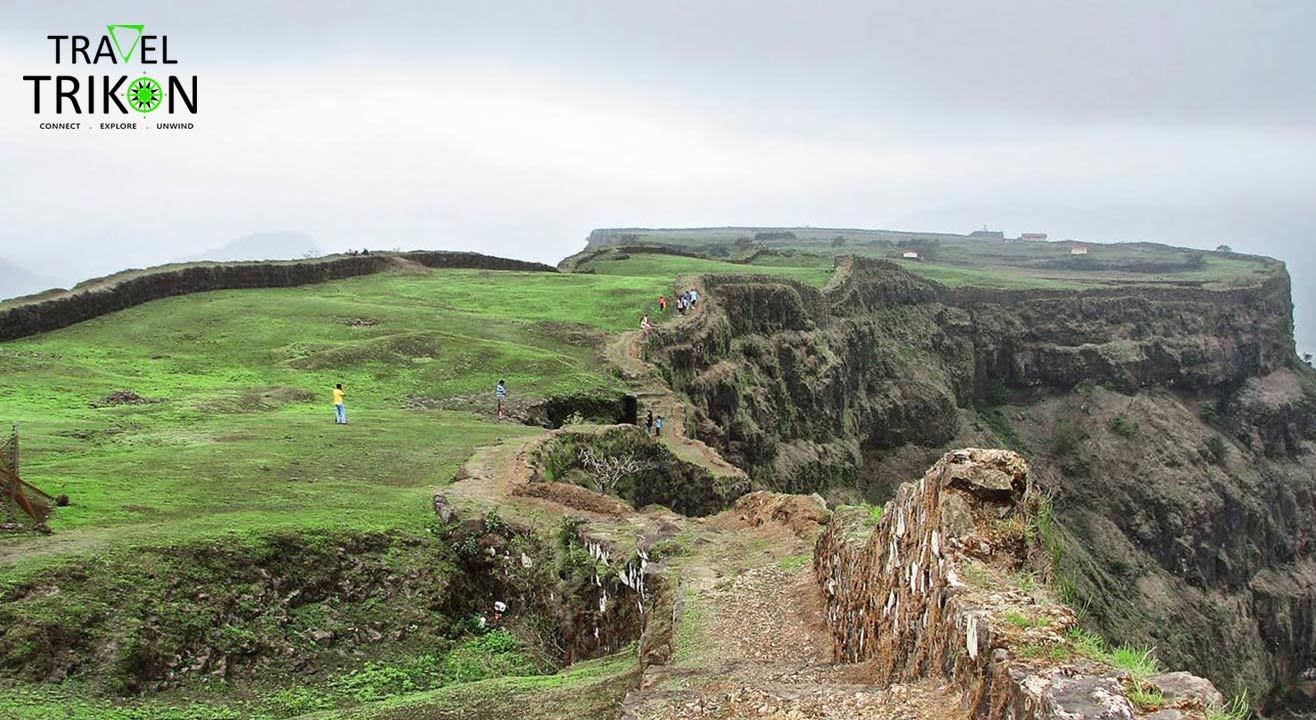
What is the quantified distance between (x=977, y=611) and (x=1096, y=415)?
3274 inches

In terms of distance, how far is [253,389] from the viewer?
26.8 m

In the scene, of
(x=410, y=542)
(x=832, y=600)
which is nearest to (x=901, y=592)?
(x=832, y=600)

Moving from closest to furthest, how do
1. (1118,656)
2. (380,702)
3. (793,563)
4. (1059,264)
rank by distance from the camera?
(1118,656) → (380,702) → (793,563) → (1059,264)

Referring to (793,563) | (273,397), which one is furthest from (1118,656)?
(273,397)

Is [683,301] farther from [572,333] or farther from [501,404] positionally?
[501,404]

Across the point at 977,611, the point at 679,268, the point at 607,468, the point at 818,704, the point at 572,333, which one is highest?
the point at 679,268

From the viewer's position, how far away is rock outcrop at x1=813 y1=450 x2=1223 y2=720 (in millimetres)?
5762

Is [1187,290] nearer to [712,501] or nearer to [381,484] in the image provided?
[712,501]

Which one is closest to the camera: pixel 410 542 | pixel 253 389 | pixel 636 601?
pixel 636 601

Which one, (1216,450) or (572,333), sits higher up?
(572,333)

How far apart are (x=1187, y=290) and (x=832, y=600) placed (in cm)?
9387

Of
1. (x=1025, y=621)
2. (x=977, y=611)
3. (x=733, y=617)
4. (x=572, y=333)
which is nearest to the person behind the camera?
(x=1025, y=621)

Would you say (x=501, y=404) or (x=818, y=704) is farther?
(x=501, y=404)

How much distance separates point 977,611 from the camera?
7.10 meters
